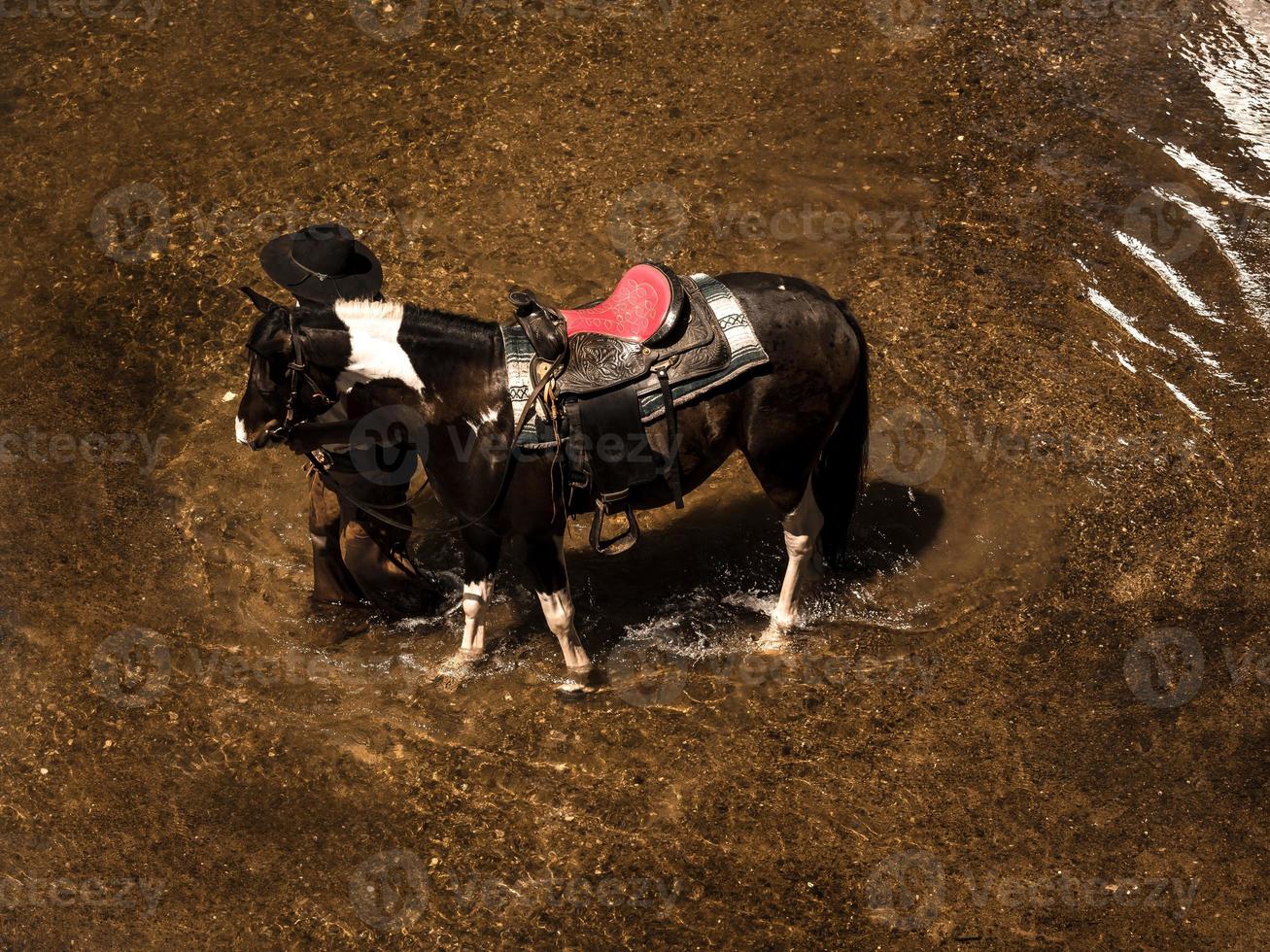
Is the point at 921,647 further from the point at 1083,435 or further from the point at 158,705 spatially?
the point at 158,705

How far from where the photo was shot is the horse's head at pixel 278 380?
6473mm

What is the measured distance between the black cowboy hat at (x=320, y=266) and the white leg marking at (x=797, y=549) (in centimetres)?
282

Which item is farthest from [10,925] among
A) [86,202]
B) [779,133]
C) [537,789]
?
[779,133]

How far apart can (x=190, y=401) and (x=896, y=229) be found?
592 centimetres

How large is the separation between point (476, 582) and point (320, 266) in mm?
2045

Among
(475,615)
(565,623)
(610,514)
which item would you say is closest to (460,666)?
(475,615)

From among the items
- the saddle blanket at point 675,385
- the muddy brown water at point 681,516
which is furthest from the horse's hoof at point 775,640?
the saddle blanket at point 675,385

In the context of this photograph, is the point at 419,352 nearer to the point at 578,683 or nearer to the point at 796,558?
the point at 578,683

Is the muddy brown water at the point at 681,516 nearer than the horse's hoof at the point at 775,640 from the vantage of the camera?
Yes

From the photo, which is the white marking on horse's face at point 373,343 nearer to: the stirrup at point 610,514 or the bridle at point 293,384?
the bridle at point 293,384

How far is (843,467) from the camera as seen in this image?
784 cm

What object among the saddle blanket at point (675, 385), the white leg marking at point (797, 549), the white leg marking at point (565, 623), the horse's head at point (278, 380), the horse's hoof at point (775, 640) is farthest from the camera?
the horse's hoof at point (775, 640)

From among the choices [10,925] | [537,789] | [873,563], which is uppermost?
[873,563]

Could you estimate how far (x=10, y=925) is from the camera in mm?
6969
